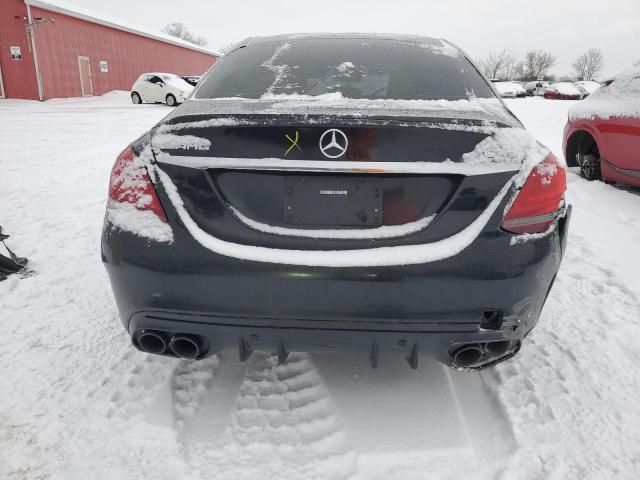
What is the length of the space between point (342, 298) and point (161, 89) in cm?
2373

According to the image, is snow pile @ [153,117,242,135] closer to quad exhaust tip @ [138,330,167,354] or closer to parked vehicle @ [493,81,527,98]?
quad exhaust tip @ [138,330,167,354]

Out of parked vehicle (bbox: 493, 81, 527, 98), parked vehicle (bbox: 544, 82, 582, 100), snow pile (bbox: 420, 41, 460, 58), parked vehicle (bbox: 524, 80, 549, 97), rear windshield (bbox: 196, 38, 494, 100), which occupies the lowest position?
parked vehicle (bbox: 524, 80, 549, 97)

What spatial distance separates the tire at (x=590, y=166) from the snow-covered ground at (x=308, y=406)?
3.70 metres

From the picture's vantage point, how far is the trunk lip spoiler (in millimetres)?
1626

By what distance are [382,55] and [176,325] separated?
5.56 feet

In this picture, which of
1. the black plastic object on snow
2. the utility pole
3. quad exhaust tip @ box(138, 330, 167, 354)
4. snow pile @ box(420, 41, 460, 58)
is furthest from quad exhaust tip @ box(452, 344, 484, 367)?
the utility pole

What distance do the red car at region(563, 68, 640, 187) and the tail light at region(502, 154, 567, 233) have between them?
4323 mm

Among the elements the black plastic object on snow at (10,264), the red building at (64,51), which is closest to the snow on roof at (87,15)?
the red building at (64,51)

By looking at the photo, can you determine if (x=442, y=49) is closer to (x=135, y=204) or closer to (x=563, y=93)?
(x=135, y=204)

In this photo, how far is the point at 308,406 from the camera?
2.08 m

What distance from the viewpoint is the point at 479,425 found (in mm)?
1974

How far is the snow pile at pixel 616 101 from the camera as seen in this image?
216 inches

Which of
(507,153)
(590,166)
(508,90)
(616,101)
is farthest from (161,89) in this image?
(507,153)

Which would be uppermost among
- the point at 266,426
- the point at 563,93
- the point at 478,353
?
the point at 478,353
